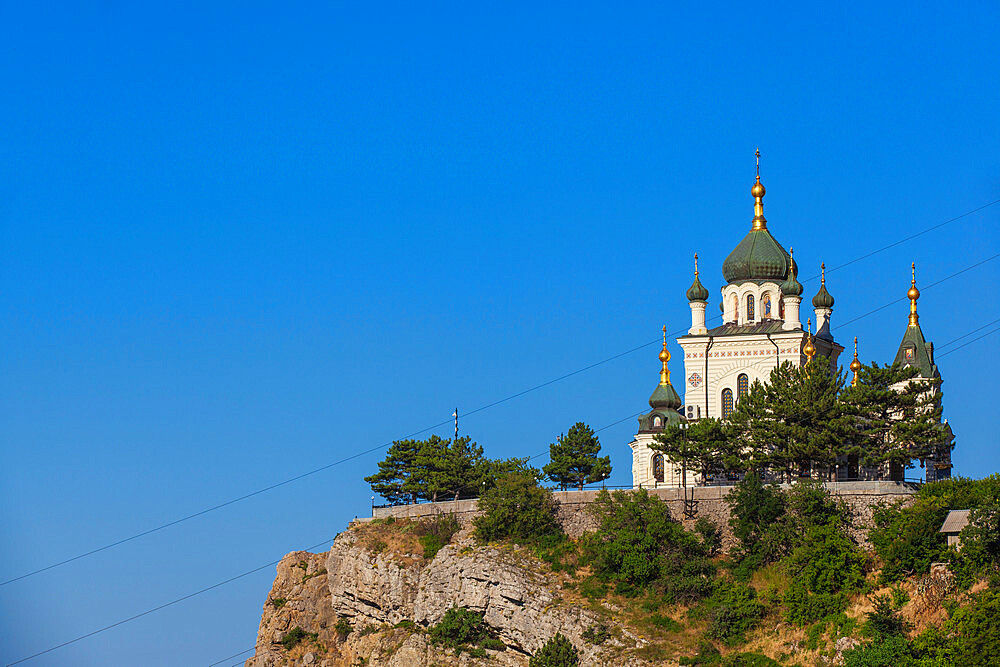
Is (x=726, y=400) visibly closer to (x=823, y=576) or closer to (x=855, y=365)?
(x=855, y=365)

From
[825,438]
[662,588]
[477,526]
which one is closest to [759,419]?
[825,438]

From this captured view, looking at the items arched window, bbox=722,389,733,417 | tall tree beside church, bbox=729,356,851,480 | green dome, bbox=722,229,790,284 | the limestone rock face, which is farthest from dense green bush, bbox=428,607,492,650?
green dome, bbox=722,229,790,284

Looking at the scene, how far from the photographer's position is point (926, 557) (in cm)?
6938

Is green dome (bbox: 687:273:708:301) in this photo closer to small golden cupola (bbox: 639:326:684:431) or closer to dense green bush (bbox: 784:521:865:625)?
small golden cupola (bbox: 639:326:684:431)

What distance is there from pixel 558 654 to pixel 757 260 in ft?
103

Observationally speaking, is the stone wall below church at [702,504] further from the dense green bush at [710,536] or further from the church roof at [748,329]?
the church roof at [748,329]

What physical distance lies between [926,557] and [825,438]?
989cm

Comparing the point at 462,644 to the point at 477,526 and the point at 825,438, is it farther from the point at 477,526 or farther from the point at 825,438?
the point at 825,438

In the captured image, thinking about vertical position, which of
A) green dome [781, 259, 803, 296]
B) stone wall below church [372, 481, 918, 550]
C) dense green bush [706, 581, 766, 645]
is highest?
green dome [781, 259, 803, 296]

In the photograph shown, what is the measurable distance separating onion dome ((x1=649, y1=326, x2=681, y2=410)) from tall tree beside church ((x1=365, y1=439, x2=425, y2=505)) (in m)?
14.0

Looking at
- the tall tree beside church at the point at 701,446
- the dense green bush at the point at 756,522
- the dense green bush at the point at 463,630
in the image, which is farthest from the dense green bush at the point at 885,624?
the dense green bush at the point at 463,630

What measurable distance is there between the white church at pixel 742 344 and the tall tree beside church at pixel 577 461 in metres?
2.72

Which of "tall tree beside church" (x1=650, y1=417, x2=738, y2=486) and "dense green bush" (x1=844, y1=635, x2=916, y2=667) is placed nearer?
"dense green bush" (x1=844, y1=635, x2=916, y2=667)

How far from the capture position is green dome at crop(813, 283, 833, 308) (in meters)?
97.6
